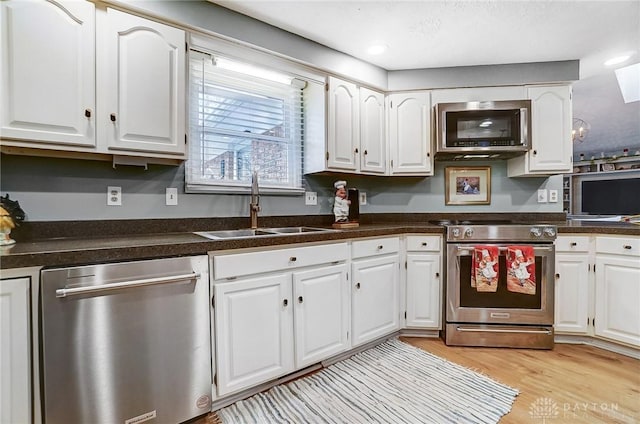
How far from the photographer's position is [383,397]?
1691 millimetres

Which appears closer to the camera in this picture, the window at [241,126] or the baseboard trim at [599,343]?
the window at [241,126]

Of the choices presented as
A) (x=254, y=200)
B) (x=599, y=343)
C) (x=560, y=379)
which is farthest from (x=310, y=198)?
(x=599, y=343)

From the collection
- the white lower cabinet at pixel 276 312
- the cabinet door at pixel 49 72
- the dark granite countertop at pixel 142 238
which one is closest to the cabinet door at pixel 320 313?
the white lower cabinet at pixel 276 312

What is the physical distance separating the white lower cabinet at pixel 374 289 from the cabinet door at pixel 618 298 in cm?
148

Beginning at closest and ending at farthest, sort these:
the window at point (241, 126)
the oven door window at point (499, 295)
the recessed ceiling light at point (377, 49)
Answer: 1. the window at point (241, 126)
2. the oven door window at point (499, 295)
3. the recessed ceiling light at point (377, 49)

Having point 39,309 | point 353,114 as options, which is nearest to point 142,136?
point 39,309

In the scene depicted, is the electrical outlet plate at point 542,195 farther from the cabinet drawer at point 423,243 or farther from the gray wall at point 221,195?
the cabinet drawer at point 423,243

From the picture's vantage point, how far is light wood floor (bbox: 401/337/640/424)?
1543mm

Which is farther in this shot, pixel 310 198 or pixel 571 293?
pixel 310 198

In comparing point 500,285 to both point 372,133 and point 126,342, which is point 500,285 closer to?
point 372,133

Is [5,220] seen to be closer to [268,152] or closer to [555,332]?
[268,152]

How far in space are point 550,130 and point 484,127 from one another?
0.60 metres

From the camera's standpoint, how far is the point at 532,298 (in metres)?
2.29

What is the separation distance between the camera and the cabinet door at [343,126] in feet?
7.97
